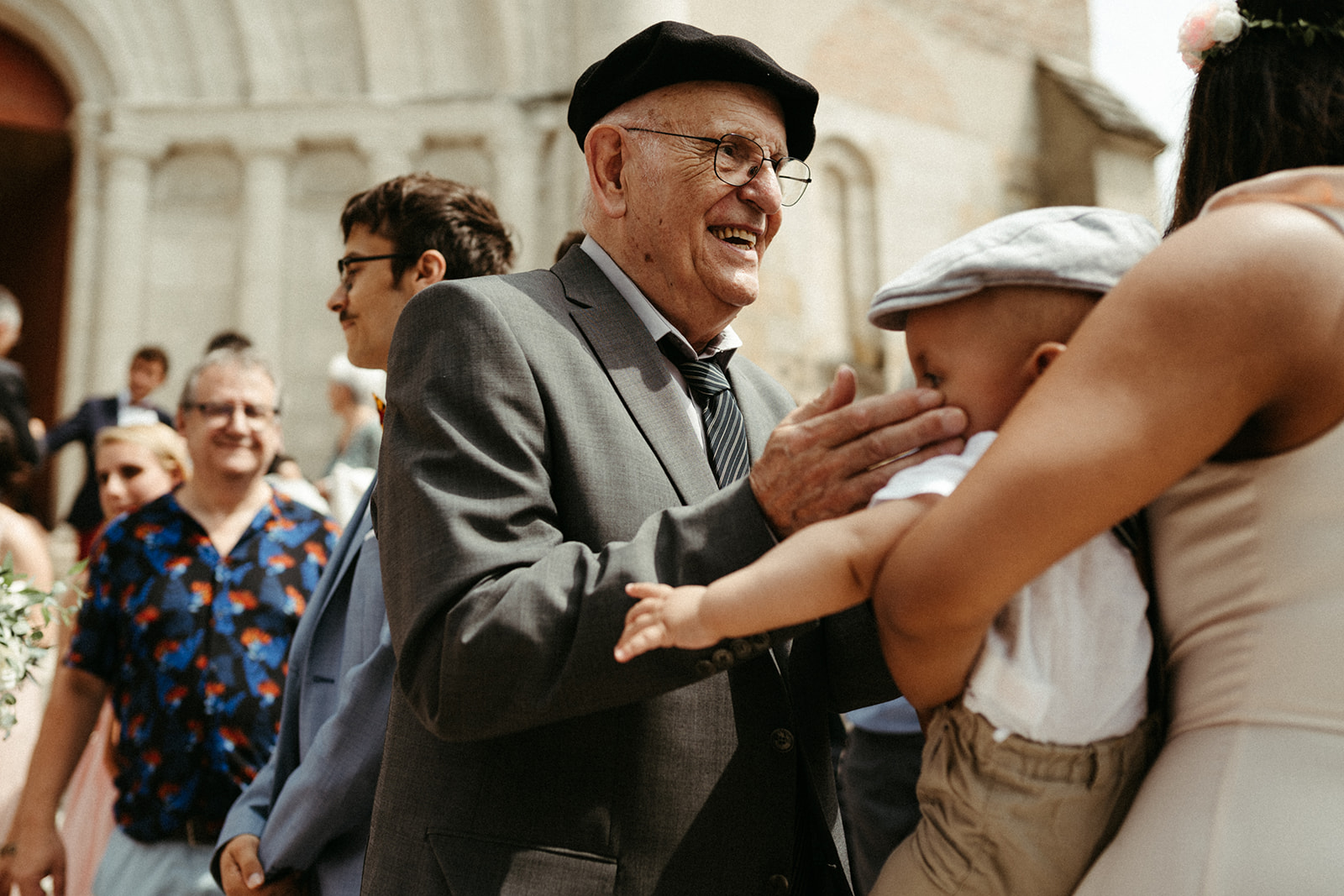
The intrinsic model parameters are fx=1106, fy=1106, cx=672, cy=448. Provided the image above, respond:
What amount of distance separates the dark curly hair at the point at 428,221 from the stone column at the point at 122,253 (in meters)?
6.39

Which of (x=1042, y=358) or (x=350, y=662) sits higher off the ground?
(x=1042, y=358)

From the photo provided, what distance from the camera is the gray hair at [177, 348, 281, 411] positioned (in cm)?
366

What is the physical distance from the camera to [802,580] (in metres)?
1.33

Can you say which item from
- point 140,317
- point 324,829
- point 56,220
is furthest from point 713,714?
point 56,220

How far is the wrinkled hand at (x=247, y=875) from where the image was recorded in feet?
7.83

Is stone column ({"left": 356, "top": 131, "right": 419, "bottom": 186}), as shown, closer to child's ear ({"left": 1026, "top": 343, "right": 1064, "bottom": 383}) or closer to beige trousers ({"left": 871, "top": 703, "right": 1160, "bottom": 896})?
child's ear ({"left": 1026, "top": 343, "right": 1064, "bottom": 383})

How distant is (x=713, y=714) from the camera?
1.76 m

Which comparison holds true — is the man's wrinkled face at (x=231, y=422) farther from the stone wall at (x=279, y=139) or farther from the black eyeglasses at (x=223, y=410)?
the stone wall at (x=279, y=139)

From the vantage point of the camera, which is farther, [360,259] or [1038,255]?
[360,259]

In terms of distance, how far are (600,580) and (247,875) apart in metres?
1.41

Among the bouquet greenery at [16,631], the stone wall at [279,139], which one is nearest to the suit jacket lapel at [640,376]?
the bouquet greenery at [16,631]

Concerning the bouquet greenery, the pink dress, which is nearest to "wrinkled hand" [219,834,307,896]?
the bouquet greenery

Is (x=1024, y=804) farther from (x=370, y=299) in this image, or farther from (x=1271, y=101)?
(x=370, y=299)

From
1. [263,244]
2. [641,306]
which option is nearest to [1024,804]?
[641,306]
